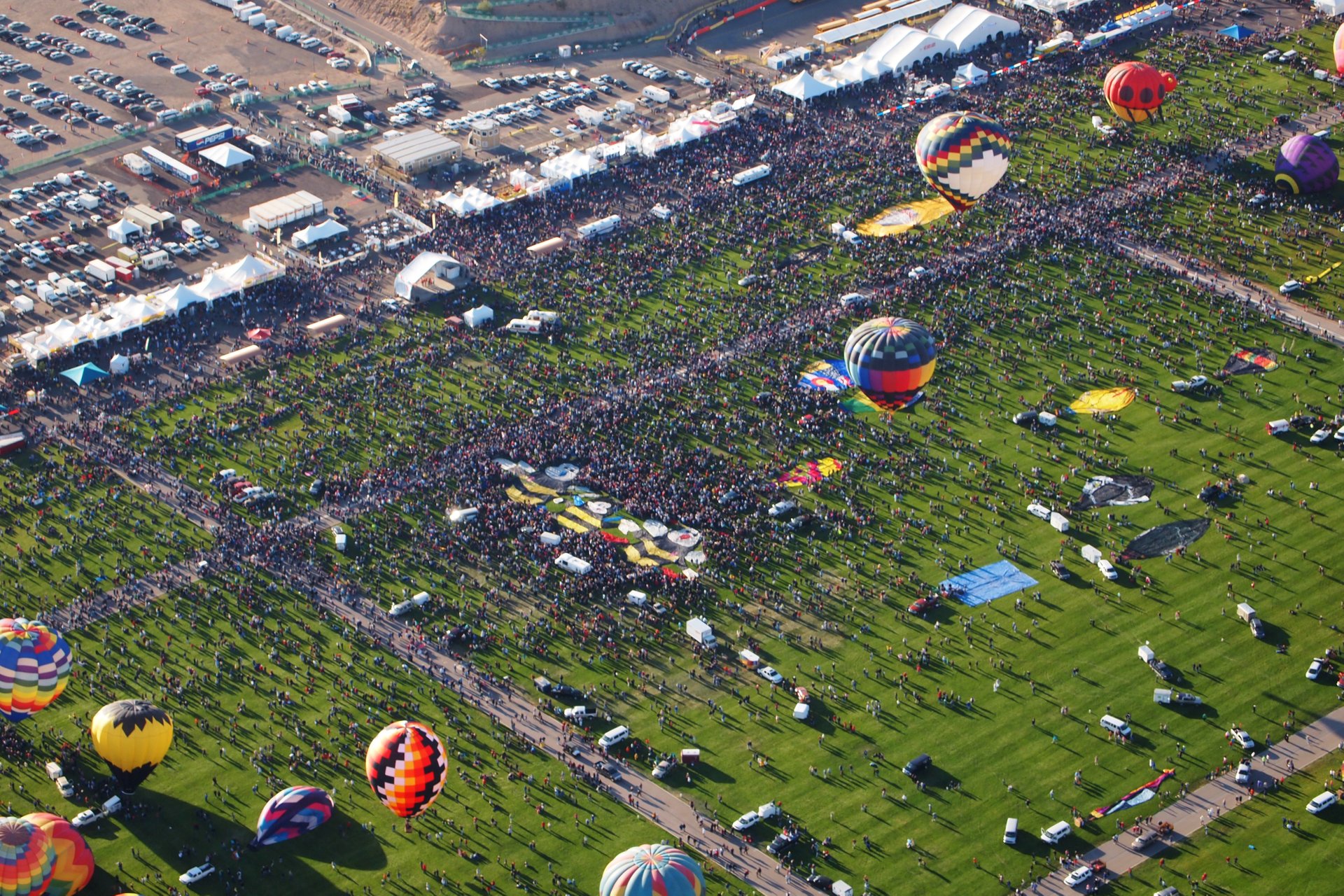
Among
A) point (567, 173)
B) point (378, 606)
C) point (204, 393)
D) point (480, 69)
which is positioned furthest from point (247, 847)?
point (480, 69)

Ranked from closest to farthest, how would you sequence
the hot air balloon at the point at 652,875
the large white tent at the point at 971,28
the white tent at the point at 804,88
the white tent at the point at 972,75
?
1. the hot air balloon at the point at 652,875
2. the white tent at the point at 804,88
3. the white tent at the point at 972,75
4. the large white tent at the point at 971,28

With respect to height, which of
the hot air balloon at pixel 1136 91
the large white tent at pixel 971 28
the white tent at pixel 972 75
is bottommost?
the white tent at pixel 972 75

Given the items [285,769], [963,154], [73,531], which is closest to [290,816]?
[285,769]

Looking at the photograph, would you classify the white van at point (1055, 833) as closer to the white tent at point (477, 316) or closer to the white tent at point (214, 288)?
the white tent at point (477, 316)

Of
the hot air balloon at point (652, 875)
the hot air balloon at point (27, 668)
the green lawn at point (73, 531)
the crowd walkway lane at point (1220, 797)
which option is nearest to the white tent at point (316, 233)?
the green lawn at point (73, 531)

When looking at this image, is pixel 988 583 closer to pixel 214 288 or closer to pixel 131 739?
pixel 131 739

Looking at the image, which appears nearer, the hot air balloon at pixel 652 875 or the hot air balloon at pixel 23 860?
the hot air balloon at pixel 652 875

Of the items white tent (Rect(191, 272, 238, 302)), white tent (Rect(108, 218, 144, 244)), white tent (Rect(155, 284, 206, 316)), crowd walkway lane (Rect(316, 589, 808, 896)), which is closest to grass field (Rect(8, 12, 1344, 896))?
crowd walkway lane (Rect(316, 589, 808, 896))

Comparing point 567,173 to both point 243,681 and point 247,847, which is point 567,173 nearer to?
point 243,681
